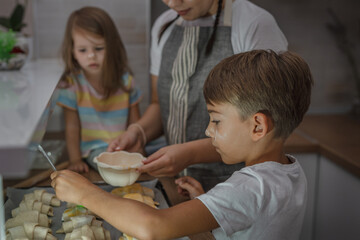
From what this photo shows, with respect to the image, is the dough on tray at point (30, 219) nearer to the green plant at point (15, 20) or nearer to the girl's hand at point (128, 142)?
the girl's hand at point (128, 142)

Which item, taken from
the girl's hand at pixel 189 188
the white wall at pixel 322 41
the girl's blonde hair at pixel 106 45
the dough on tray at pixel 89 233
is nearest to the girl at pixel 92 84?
the girl's blonde hair at pixel 106 45

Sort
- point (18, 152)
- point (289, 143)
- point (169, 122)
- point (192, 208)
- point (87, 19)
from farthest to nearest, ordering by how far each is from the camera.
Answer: point (289, 143) → point (87, 19) → point (169, 122) → point (192, 208) → point (18, 152)

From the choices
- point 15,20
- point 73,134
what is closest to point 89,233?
point 73,134

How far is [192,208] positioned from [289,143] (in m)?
1.27

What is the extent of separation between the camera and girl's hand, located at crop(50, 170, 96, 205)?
0.79 meters

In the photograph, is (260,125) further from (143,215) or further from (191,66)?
(191,66)

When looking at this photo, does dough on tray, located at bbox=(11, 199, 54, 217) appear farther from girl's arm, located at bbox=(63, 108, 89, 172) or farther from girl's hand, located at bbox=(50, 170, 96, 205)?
girl's arm, located at bbox=(63, 108, 89, 172)

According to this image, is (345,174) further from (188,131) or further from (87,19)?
(87,19)

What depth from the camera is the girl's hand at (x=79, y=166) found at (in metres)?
1.28

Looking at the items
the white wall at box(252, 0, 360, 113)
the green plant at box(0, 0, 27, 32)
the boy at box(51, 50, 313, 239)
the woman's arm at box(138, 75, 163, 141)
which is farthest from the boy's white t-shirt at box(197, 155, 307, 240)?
the white wall at box(252, 0, 360, 113)

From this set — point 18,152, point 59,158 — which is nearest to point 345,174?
point 59,158

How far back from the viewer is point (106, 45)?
5.38 ft

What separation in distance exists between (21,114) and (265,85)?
425mm

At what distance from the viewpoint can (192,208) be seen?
0.76m
